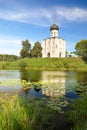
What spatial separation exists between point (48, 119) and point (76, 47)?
9446cm

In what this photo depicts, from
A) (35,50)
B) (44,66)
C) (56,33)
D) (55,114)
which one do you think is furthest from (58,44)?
(55,114)

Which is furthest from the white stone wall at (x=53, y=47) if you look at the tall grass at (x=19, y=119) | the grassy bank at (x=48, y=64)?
the tall grass at (x=19, y=119)

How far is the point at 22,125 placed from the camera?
19.0ft

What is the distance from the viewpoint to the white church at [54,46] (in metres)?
86.5

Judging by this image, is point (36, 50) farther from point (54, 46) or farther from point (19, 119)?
point (19, 119)

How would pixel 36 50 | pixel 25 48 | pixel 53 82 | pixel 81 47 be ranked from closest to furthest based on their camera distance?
pixel 53 82 → pixel 25 48 → pixel 36 50 → pixel 81 47

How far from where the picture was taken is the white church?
284 feet

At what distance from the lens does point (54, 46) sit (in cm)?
8762

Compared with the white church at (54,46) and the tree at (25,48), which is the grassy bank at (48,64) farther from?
the white church at (54,46)

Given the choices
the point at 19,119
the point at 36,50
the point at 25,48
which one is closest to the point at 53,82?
the point at 19,119

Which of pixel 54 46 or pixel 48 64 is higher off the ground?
pixel 54 46

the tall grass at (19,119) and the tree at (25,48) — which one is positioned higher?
the tree at (25,48)

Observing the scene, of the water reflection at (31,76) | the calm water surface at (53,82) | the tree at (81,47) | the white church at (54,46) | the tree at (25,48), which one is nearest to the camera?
the calm water surface at (53,82)

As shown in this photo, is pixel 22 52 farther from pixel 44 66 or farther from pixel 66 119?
pixel 66 119
